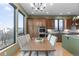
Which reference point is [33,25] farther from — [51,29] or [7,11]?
[7,11]

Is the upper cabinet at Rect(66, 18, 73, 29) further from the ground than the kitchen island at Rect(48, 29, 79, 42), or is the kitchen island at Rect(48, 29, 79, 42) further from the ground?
the upper cabinet at Rect(66, 18, 73, 29)

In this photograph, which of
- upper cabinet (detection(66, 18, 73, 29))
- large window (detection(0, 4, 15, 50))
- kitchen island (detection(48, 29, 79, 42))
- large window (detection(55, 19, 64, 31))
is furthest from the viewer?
large window (detection(55, 19, 64, 31))

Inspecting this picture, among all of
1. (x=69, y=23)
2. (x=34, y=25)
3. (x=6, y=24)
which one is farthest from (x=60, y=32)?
(x=6, y=24)

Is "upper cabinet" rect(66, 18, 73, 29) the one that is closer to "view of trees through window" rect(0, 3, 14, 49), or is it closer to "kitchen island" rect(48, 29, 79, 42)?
"kitchen island" rect(48, 29, 79, 42)

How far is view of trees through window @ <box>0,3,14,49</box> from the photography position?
5282 millimetres

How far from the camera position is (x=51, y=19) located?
1234cm

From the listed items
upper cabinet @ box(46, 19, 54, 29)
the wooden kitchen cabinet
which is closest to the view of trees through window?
the wooden kitchen cabinet

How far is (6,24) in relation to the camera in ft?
19.2

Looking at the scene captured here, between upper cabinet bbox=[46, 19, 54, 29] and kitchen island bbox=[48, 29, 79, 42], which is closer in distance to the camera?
kitchen island bbox=[48, 29, 79, 42]

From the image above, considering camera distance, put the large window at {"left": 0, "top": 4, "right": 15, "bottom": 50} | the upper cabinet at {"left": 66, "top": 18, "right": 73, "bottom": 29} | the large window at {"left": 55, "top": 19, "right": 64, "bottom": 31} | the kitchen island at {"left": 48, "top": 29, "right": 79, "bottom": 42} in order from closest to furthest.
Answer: the large window at {"left": 0, "top": 4, "right": 15, "bottom": 50}, the kitchen island at {"left": 48, "top": 29, "right": 79, "bottom": 42}, the upper cabinet at {"left": 66, "top": 18, "right": 73, "bottom": 29}, the large window at {"left": 55, "top": 19, "right": 64, "bottom": 31}

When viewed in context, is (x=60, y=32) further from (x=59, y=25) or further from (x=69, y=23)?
(x=69, y=23)

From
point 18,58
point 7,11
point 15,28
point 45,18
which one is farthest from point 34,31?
point 18,58

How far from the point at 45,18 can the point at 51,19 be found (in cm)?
55

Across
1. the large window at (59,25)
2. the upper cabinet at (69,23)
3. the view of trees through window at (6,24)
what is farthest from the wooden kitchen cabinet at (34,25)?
the view of trees through window at (6,24)
